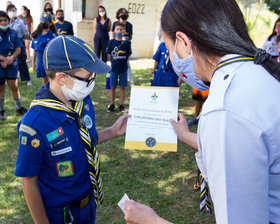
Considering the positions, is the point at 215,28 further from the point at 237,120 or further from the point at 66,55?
the point at 66,55

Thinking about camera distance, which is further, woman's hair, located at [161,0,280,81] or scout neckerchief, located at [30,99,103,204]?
scout neckerchief, located at [30,99,103,204]

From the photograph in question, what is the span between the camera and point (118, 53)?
6.25 m

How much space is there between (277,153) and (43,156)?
140 centimetres

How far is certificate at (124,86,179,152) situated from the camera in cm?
226

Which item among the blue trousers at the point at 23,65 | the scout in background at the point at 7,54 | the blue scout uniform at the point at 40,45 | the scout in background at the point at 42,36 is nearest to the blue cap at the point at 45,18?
the scout in background at the point at 42,36

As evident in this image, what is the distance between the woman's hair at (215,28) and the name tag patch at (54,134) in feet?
3.40

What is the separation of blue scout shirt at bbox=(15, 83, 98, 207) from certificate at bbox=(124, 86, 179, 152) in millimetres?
512

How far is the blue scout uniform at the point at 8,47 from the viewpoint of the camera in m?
5.72

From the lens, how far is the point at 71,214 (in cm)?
193

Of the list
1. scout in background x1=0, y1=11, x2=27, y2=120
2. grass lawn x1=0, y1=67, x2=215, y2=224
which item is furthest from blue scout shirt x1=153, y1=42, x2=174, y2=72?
scout in background x1=0, y1=11, x2=27, y2=120

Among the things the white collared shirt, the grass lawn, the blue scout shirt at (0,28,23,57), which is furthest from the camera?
the blue scout shirt at (0,28,23,57)

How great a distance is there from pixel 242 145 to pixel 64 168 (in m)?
1.34

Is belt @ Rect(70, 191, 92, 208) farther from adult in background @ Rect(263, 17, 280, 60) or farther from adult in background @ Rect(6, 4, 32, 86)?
adult in background @ Rect(263, 17, 280, 60)

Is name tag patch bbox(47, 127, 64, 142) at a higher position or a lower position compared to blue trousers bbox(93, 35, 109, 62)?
higher
